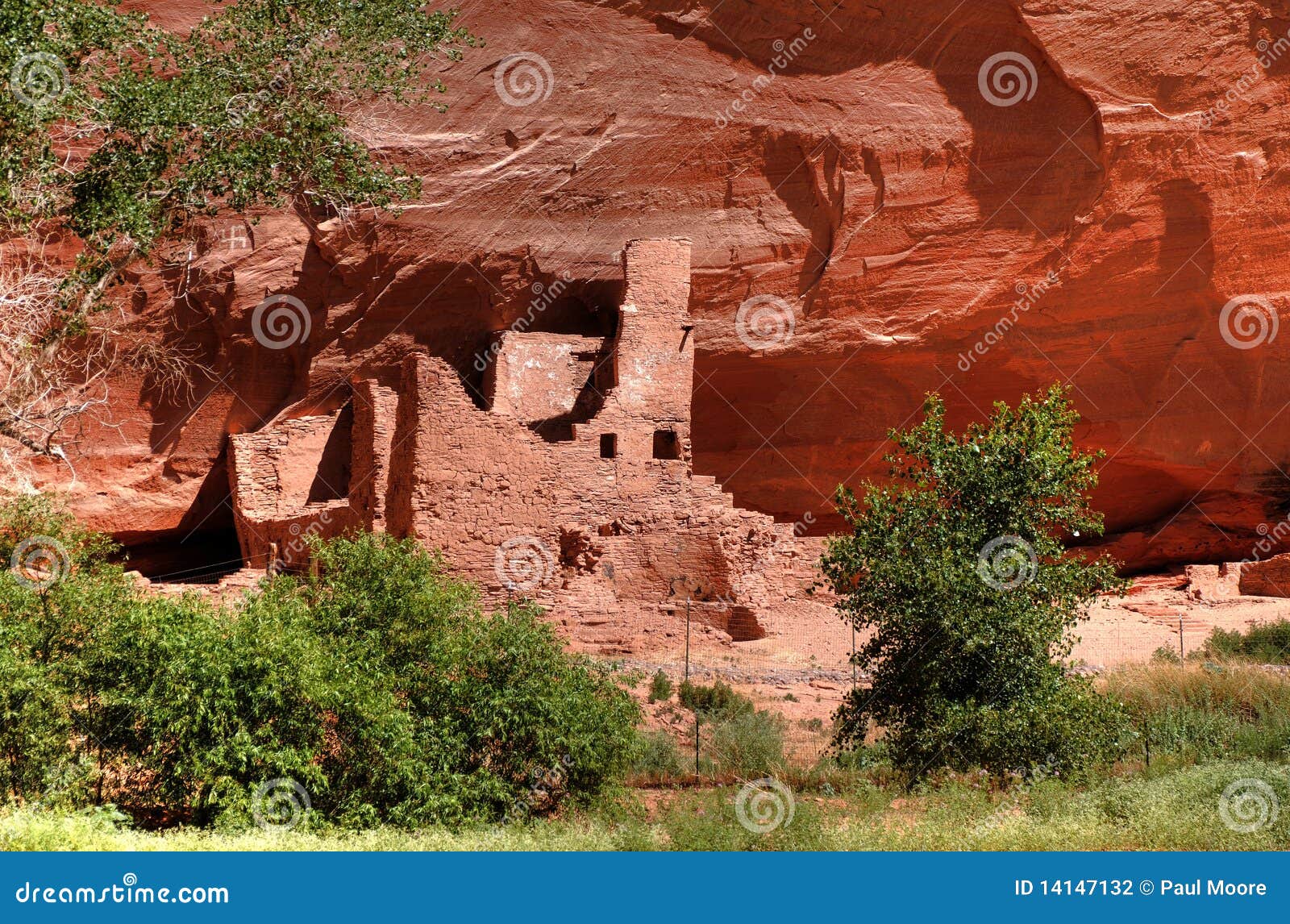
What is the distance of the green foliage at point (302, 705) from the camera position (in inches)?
513

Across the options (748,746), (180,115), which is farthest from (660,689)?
(180,115)

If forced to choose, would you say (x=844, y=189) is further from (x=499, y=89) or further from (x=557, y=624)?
(x=557, y=624)

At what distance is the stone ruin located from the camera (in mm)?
19781

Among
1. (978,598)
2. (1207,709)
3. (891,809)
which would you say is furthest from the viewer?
(1207,709)

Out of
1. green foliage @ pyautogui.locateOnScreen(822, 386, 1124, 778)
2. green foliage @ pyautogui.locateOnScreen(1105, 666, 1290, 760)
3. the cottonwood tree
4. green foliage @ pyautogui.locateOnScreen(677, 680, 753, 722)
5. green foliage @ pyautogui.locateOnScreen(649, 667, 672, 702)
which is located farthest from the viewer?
green foliage @ pyautogui.locateOnScreen(649, 667, 672, 702)

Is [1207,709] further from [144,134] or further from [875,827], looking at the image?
[144,134]

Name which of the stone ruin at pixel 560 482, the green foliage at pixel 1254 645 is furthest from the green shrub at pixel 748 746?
the green foliage at pixel 1254 645

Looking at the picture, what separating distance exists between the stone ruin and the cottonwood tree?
4177 mm

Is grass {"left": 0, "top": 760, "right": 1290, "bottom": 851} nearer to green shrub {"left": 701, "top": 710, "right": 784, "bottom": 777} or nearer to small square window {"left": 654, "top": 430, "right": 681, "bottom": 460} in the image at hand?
green shrub {"left": 701, "top": 710, "right": 784, "bottom": 777}

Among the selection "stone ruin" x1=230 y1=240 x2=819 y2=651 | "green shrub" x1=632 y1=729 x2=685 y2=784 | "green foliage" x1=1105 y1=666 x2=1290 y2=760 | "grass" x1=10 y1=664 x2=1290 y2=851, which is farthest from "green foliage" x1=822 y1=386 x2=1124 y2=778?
"stone ruin" x1=230 y1=240 x2=819 y2=651

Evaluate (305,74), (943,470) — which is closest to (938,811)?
(943,470)

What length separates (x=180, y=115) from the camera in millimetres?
14703

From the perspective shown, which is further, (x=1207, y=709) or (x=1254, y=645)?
(x=1254, y=645)

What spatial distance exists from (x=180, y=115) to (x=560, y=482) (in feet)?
27.1
